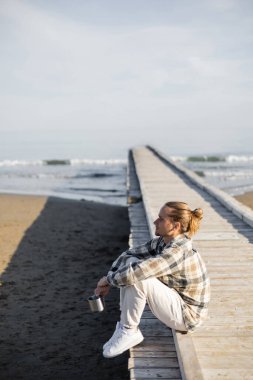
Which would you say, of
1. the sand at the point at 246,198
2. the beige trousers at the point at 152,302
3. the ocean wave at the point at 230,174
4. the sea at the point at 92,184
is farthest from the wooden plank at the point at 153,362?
the ocean wave at the point at 230,174

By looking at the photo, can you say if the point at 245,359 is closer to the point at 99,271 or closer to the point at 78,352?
the point at 78,352

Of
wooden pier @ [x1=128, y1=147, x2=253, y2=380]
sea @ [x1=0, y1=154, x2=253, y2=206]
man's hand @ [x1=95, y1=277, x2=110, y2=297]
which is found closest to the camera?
wooden pier @ [x1=128, y1=147, x2=253, y2=380]

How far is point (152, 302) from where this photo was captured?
436cm

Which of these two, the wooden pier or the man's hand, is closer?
the wooden pier

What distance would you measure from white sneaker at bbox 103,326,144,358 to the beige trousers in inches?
3.4

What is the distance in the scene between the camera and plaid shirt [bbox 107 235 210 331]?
4.19 m

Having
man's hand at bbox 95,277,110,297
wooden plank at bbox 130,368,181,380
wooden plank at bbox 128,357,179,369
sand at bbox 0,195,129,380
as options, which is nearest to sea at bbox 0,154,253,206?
sand at bbox 0,195,129,380

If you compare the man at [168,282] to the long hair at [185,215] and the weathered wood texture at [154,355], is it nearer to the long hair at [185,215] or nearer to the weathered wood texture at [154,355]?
the long hair at [185,215]

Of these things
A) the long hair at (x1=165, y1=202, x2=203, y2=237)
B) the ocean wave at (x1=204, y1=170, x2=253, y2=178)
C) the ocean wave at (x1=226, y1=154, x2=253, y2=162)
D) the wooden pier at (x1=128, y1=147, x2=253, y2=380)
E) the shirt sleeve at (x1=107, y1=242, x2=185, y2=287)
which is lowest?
the ocean wave at (x1=226, y1=154, x2=253, y2=162)

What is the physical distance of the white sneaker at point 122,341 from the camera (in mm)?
4406

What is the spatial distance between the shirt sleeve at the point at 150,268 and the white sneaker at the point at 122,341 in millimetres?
535

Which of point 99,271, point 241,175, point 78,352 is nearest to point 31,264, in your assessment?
point 99,271

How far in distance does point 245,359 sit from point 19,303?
4.63 meters

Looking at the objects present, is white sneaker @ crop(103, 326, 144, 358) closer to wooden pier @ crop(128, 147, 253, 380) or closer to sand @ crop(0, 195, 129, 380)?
wooden pier @ crop(128, 147, 253, 380)
